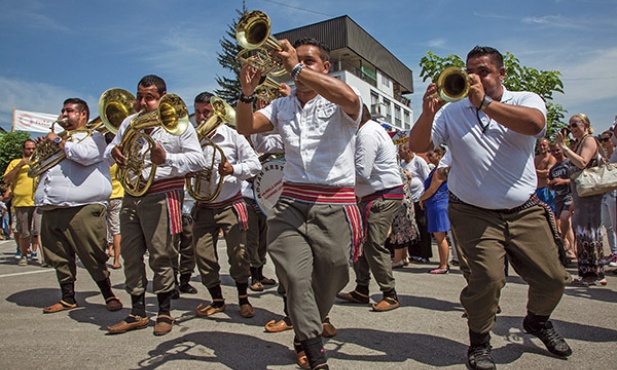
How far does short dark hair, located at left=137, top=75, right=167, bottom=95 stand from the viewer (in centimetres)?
447

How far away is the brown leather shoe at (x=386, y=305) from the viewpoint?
4758mm

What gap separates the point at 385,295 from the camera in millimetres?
4875

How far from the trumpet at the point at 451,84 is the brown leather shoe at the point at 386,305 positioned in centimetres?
250

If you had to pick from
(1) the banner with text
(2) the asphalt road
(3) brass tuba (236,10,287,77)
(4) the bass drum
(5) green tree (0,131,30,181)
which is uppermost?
(1) the banner with text

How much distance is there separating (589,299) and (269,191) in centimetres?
368

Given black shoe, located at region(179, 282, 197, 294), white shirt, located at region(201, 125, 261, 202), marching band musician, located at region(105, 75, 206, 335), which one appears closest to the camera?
marching band musician, located at region(105, 75, 206, 335)

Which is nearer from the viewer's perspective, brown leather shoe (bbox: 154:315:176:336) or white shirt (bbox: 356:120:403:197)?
brown leather shoe (bbox: 154:315:176:336)

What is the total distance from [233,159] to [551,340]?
134 inches

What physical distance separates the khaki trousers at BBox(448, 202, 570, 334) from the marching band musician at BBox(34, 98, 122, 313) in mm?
3718

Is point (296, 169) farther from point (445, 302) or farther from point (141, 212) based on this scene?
point (445, 302)

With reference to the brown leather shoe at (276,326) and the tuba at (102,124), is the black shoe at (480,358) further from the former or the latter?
the tuba at (102,124)

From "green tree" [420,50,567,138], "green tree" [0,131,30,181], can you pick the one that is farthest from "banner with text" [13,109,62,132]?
"green tree" [420,50,567,138]

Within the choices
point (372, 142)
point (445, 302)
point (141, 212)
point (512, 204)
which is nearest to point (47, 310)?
point (141, 212)

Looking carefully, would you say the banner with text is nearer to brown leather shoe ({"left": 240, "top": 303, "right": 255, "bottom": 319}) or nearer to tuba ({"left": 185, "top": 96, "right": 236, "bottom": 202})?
tuba ({"left": 185, "top": 96, "right": 236, "bottom": 202})
